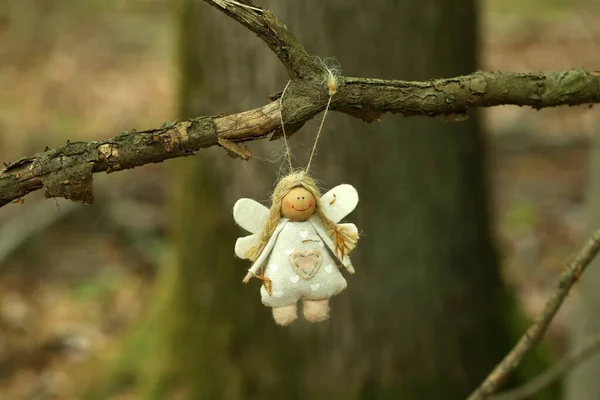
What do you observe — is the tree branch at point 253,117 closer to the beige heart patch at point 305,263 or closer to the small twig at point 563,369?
the beige heart patch at point 305,263

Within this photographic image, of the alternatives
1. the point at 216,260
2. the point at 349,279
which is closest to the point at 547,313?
the point at 349,279

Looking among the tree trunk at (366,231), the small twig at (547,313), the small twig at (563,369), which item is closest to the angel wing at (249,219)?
the small twig at (547,313)

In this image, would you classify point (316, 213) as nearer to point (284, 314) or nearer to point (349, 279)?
point (284, 314)

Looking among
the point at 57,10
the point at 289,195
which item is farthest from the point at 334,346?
the point at 57,10

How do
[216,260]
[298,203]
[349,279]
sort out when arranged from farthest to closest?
[216,260], [349,279], [298,203]

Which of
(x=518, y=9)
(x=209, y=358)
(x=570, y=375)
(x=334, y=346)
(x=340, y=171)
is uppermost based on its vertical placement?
(x=518, y=9)

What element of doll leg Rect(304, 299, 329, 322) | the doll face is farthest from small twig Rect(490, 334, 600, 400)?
the doll face

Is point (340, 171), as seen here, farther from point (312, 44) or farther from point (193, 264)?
point (193, 264)
